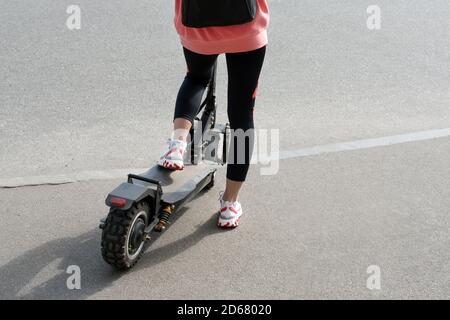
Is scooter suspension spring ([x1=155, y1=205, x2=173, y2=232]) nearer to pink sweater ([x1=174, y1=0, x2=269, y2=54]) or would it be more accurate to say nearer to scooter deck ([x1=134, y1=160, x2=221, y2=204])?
scooter deck ([x1=134, y1=160, x2=221, y2=204])

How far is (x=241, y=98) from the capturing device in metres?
3.99

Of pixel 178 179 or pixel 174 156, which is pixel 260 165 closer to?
pixel 178 179

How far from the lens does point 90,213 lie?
4.34 meters

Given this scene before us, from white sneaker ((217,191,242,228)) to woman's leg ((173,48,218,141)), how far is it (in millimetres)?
572

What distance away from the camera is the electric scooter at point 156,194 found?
A: 11.8ft

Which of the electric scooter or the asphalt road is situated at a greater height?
the electric scooter

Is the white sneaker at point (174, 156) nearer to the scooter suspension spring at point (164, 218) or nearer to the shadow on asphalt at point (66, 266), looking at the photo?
the scooter suspension spring at point (164, 218)

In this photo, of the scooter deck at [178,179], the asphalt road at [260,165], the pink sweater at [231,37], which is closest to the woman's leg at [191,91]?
the pink sweater at [231,37]

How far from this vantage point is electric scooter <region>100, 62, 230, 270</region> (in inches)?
141

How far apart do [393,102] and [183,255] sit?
3.31 m

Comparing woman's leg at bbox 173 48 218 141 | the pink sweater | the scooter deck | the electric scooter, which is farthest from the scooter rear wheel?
the pink sweater

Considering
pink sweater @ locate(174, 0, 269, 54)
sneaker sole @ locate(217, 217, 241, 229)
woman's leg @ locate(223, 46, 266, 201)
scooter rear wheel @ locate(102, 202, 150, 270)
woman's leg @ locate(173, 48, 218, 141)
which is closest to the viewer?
scooter rear wheel @ locate(102, 202, 150, 270)
